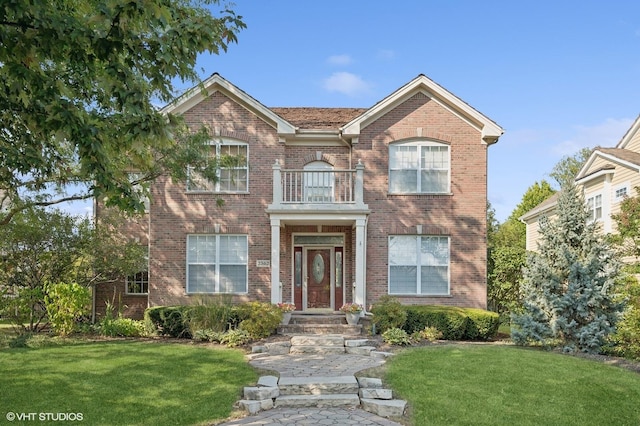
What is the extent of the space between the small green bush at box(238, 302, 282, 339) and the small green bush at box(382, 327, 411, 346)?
2.99 meters

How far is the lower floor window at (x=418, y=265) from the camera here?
57.5ft

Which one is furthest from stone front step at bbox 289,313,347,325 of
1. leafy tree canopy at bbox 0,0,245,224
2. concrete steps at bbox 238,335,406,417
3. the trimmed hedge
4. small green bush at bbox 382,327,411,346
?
leafy tree canopy at bbox 0,0,245,224

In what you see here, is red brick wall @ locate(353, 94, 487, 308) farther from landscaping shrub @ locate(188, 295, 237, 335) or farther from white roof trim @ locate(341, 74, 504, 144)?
landscaping shrub @ locate(188, 295, 237, 335)

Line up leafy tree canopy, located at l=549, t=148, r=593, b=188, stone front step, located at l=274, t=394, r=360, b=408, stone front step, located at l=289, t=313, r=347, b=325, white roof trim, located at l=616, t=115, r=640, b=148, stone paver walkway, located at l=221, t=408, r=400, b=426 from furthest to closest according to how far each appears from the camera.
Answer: leafy tree canopy, located at l=549, t=148, r=593, b=188, white roof trim, located at l=616, t=115, r=640, b=148, stone front step, located at l=289, t=313, r=347, b=325, stone front step, located at l=274, t=394, r=360, b=408, stone paver walkway, located at l=221, t=408, r=400, b=426

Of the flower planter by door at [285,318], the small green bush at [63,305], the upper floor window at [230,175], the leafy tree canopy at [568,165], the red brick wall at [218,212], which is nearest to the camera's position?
the small green bush at [63,305]

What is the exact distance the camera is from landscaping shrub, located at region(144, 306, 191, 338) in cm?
1527

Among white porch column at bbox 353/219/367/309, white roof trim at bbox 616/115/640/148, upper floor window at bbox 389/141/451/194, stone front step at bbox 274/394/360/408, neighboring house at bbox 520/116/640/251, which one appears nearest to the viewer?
stone front step at bbox 274/394/360/408

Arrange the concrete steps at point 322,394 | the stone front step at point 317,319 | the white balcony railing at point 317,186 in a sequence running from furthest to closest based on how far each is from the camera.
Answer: the white balcony railing at point 317,186
the stone front step at point 317,319
the concrete steps at point 322,394

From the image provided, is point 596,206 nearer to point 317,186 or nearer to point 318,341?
point 317,186

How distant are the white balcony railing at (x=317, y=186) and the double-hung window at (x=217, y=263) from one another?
2.10 m

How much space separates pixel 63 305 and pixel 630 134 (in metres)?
22.6

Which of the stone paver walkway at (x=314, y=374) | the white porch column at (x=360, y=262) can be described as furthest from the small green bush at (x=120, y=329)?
the white porch column at (x=360, y=262)

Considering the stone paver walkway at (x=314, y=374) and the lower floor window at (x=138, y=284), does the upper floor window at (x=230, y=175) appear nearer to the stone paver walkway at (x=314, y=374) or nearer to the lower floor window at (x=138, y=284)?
the lower floor window at (x=138, y=284)

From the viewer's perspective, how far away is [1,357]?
1178 centimetres
